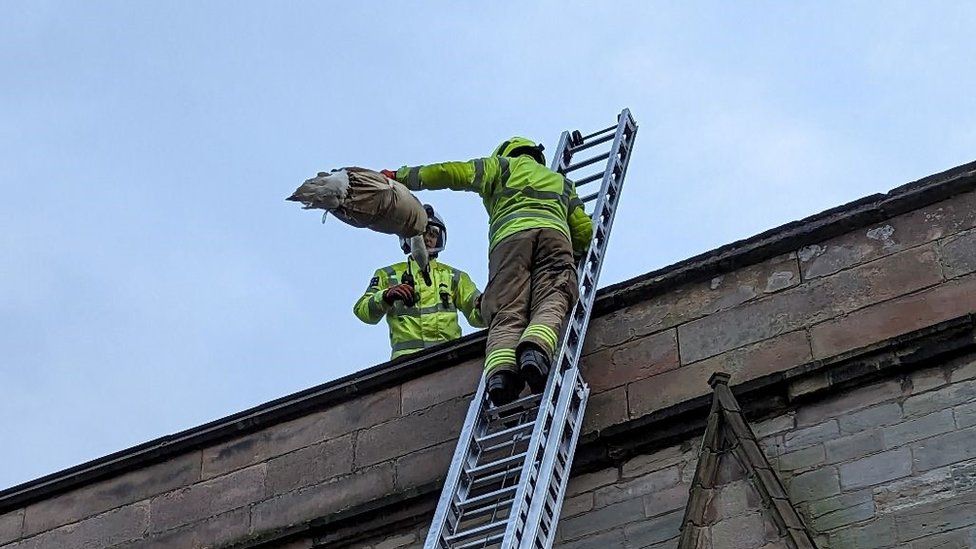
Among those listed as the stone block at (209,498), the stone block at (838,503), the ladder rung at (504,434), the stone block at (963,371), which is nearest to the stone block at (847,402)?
the stone block at (963,371)

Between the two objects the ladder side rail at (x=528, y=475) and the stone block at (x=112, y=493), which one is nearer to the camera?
the ladder side rail at (x=528, y=475)

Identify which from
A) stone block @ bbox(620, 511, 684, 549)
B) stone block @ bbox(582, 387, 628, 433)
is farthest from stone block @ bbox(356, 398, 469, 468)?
stone block @ bbox(620, 511, 684, 549)

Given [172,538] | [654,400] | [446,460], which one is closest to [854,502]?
[654,400]

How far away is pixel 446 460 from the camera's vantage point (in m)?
11.4

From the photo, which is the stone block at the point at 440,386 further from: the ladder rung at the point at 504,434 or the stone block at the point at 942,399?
the stone block at the point at 942,399

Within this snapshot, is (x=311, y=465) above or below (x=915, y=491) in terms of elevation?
above

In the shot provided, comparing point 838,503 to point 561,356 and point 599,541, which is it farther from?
point 561,356

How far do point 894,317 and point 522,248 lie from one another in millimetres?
1963

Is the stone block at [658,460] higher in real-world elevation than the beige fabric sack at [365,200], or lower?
lower

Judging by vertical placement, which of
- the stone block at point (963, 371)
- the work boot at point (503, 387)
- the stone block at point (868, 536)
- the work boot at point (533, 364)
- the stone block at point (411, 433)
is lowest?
the stone block at point (868, 536)

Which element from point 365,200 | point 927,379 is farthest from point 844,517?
point 365,200

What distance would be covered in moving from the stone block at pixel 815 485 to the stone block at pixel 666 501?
1.77 feet

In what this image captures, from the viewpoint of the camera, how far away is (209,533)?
1191 centimetres

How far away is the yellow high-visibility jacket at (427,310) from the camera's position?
1352 cm
